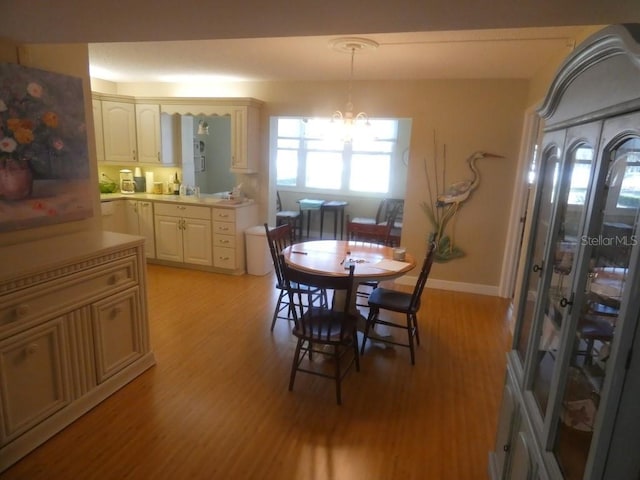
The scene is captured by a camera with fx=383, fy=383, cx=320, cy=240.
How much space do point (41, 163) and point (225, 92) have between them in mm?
3189

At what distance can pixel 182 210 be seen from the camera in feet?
16.1

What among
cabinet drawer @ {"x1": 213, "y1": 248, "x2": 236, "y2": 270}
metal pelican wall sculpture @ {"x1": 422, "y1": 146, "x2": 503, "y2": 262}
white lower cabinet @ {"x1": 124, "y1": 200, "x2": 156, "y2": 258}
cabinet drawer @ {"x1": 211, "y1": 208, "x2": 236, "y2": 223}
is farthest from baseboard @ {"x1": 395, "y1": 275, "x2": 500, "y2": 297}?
white lower cabinet @ {"x1": 124, "y1": 200, "x2": 156, "y2": 258}

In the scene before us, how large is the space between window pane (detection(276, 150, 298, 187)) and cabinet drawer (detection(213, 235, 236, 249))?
3019 millimetres

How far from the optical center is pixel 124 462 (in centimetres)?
193

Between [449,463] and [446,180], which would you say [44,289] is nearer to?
[449,463]

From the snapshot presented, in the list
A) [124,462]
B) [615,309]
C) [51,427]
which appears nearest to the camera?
[615,309]

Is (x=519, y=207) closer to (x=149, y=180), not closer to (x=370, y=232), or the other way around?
(x=370, y=232)

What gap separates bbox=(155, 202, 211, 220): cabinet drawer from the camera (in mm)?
4824

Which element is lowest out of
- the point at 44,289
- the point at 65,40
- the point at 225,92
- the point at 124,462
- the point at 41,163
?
the point at 124,462

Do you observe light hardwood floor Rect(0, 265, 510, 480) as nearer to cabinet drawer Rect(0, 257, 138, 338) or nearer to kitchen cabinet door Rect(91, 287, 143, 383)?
kitchen cabinet door Rect(91, 287, 143, 383)

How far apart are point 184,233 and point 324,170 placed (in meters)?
3.31

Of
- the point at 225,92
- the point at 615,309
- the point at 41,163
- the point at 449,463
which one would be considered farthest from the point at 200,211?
the point at 615,309

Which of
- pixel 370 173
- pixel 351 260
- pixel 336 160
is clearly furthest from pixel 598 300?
pixel 336 160

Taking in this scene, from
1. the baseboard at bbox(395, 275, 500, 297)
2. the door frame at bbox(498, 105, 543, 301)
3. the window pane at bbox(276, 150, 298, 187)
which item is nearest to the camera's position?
the door frame at bbox(498, 105, 543, 301)
